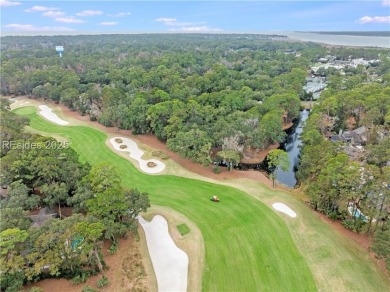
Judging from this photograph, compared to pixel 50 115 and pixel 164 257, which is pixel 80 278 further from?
pixel 50 115

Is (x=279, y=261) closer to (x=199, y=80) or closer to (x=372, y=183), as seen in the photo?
(x=372, y=183)

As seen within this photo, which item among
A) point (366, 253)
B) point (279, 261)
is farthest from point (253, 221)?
point (366, 253)

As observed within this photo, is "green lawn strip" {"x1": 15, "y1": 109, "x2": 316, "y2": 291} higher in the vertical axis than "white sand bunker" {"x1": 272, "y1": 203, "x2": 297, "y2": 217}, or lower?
lower

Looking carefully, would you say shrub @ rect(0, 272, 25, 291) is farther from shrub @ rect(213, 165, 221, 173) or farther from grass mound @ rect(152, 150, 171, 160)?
grass mound @ rect(152, 150, 171, 160)

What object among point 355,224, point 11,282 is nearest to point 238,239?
point 355,224

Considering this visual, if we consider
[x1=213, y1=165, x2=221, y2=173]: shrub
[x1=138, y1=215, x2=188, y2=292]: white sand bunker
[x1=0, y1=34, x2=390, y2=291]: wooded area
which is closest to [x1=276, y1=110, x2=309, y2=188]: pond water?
[x1=0, y1=34, x2=390, y2=291]: wooded area
